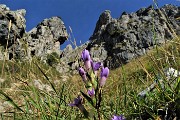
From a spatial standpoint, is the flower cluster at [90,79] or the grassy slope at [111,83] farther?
the grassy slope at [111,83]

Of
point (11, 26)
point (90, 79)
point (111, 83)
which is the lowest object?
point (90, 79)

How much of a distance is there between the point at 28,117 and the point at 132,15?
195ft

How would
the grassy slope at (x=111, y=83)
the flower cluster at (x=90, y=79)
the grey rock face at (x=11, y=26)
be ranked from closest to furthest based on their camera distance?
the flower cluster at (x=90, y=79) → the grey rock face at (x=11, y=26) → the grassy slope at (x=111, y=83)

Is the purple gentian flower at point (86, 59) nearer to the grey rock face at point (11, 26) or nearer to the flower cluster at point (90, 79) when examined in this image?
the flower cluster at point (90, 79)

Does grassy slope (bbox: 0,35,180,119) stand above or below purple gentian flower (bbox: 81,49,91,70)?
above

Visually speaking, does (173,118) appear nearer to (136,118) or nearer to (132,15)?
(136,118)

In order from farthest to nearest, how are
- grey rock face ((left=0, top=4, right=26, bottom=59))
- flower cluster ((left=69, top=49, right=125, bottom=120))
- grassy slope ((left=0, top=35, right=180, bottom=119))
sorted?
grassy slope ((left=0, top=35, right=180, bottom=119)), grey rock face ((left=0, top=4, right=26, bottom=59)), flower cluster ((left=69, top=49, right=125, bottom=120))

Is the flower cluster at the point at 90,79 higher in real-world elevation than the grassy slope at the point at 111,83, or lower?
lower

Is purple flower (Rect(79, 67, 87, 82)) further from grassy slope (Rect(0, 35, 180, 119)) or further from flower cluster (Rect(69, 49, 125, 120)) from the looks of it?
grassy slope (Rect(0, 35, 180, 119))

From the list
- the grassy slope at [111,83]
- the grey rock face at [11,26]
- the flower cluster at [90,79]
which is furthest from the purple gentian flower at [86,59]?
the grey rock face at [11,26]

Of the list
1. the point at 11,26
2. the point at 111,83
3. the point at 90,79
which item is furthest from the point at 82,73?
the point at 111,83

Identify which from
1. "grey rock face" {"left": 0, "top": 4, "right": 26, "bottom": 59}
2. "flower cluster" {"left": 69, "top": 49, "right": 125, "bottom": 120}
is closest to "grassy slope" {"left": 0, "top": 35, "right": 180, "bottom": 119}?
"grey rock face" {"left": 0, "top": 4, "right": 26, "bottom": 59}

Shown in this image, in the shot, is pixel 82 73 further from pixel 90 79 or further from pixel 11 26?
pixel 11 26

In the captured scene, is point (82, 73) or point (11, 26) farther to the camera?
point (11, 26)
